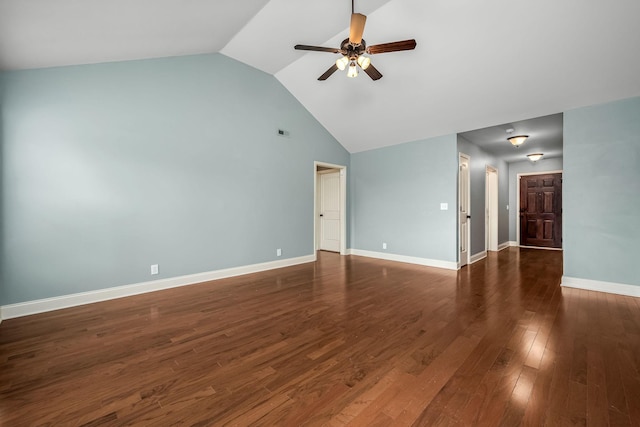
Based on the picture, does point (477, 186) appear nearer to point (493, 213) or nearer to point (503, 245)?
point (493, 213)

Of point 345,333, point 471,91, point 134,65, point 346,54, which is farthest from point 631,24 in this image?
point 134,65

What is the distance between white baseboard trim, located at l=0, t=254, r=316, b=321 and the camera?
115 inches

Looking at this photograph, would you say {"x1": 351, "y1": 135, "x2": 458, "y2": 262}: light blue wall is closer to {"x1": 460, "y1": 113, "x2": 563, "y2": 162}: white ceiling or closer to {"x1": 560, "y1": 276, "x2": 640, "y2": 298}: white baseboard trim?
{"x1": 460, "y1": 113, "x2": 563, "y2": 162}: white ceiling

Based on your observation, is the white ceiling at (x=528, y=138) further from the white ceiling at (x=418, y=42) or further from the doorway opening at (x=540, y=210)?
the doorway opening at (x=540, y=210)

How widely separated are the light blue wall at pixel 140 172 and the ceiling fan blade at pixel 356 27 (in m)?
2.67

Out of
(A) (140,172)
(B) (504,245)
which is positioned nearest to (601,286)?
(B) (504,245)

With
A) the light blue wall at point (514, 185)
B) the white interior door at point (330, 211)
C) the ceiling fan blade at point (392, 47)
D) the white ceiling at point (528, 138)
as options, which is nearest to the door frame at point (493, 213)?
the white ceiling at point (528, 138)

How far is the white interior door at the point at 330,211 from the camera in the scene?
708 centimetres

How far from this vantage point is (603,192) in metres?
3.67

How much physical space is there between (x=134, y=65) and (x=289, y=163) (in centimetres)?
281

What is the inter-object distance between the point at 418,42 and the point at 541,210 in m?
7.10

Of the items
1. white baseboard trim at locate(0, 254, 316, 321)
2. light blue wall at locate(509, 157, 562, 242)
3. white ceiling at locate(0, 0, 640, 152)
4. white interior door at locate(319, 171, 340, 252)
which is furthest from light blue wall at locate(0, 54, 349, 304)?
light blue wall at locate(509, 157, 562, 242)

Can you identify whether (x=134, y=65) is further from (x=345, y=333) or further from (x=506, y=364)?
(x=506, y=364)

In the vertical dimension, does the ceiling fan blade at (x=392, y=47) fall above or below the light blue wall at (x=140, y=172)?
above
